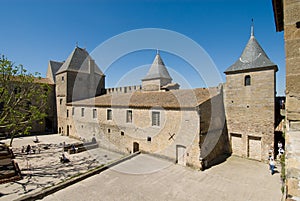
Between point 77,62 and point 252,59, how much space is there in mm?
23826

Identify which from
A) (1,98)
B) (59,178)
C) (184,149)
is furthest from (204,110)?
(1,98)

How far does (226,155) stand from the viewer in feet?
47.1

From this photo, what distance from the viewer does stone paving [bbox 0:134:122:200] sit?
367 inches

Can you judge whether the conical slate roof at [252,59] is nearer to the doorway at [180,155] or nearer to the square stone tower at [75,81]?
the doorway at [180,155]

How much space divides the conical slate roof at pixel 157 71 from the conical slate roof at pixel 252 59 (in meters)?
13.6

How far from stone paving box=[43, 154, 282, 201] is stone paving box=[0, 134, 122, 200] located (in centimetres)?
217

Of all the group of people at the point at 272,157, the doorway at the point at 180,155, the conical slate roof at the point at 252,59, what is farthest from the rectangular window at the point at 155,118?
the group of people at the point at 272,157

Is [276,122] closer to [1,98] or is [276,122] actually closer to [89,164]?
[89,164]

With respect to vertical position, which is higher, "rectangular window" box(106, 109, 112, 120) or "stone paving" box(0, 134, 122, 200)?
"rectangular window" box(106, 109, 112, 120)

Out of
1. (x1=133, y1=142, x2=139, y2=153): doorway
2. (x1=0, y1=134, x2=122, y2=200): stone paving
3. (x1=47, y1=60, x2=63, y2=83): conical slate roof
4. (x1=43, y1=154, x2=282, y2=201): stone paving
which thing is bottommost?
(x1=0, y1=134, x2=122, y2=200): stone paving

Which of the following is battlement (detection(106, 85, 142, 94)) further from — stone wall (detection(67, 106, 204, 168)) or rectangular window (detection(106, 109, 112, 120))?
rectangular window (detection(106, 109, 112, 120))

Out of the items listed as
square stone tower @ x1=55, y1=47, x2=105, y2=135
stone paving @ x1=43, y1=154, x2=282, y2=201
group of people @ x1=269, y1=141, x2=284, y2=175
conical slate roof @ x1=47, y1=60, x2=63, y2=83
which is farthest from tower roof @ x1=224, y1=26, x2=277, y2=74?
conical slate roof @ x1=47, y1=60, x2=63, y2=83

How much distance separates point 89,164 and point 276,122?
15035mm

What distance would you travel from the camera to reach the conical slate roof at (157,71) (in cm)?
2703
